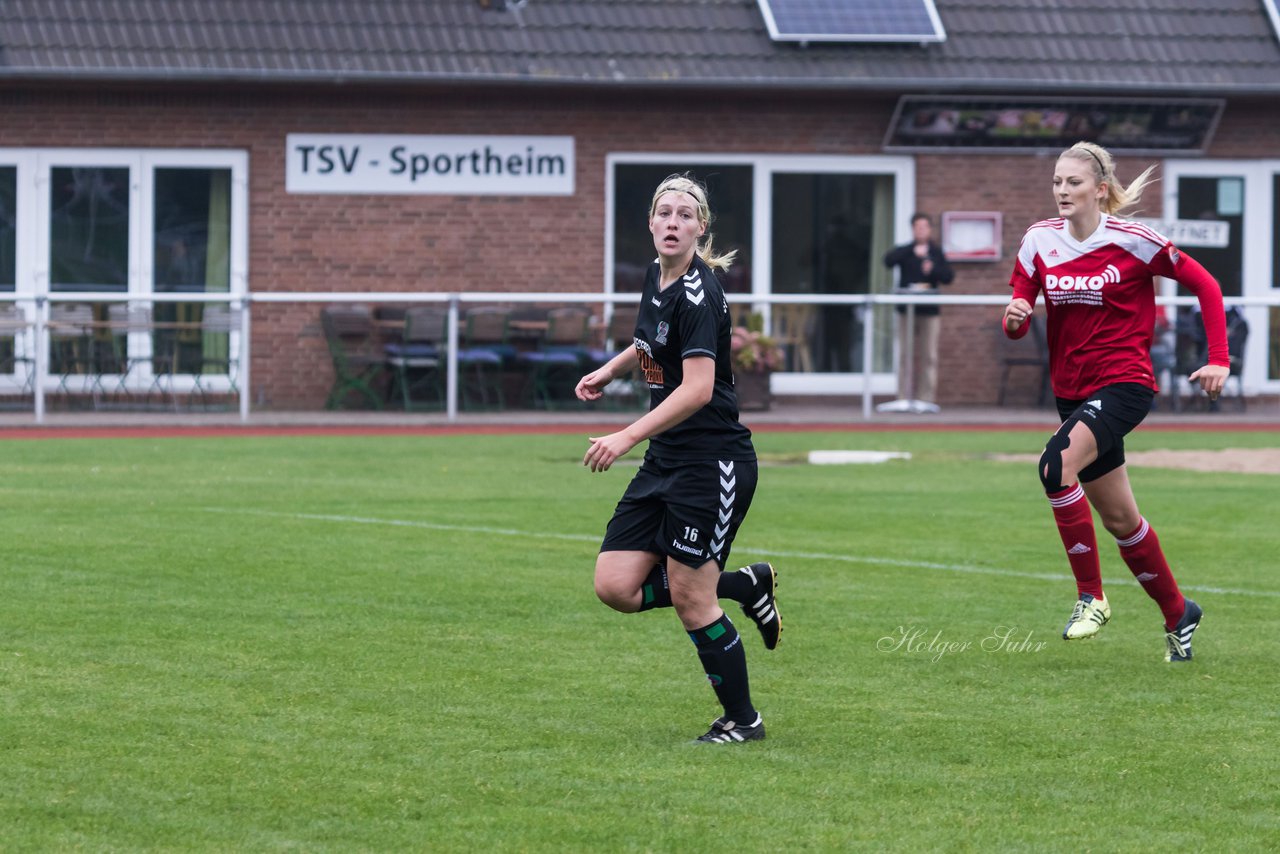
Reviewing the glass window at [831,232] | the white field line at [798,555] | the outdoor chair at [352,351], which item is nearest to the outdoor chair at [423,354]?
the outdoor chair at [352,351]

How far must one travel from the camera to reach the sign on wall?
22.1 meters

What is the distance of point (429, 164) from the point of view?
22.3 meters

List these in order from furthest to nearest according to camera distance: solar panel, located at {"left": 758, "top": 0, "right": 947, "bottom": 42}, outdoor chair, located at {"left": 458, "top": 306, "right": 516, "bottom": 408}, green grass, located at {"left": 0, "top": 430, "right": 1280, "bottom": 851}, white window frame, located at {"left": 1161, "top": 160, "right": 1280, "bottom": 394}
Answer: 1. white window frame, located at {"left": 1161, "top": 160, "right": 1280, "bottom": 394}
2. solar panel, located at {"left": 758, "top": 0, "right": 947, "bottom": 42}
3. outdoor chair, located at {"left": 458, "top": 306, "right": 516, "bottom": 408}
4. green grass, located at {"left": 0, "top": 430, "right": 1280, "bottom": 851}

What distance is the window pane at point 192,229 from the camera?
22094 millimetres

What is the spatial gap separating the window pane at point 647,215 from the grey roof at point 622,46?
1.28 metres

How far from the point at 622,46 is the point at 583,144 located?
1144 mm

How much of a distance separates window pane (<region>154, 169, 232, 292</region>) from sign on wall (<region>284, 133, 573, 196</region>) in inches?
31.7

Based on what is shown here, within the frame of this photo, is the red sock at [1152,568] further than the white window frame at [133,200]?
A: No

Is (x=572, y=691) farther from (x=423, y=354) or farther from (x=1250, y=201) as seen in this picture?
(x=1250, y=201)

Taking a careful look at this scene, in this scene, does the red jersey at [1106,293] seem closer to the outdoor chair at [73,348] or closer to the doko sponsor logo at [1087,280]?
the doko sponsor logo at [1087,280]

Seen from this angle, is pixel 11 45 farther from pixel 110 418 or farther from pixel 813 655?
pixel 813 655

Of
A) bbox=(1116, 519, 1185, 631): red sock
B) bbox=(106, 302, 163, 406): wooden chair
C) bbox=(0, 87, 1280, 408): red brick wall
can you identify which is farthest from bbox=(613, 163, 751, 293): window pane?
bbox=(1116, 519, 1185, 631): red sock

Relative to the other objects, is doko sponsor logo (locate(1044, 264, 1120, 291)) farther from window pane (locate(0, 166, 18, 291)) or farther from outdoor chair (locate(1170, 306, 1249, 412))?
window pane (locate(0, 166, 18, 291))

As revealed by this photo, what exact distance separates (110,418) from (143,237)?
3.14m
